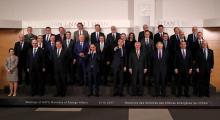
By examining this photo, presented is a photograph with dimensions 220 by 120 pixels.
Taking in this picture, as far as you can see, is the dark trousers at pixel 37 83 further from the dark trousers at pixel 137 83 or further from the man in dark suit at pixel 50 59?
the dark trousers at pixel 137 83

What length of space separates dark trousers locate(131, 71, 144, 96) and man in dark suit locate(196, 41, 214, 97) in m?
1.57

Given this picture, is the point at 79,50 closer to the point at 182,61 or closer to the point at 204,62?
the point at 182,61

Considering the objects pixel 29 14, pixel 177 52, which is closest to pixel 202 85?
pixel 177 52

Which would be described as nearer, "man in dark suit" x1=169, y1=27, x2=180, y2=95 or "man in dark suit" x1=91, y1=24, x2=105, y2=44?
"man in dark suit" x1=169, y1=27, x2=180, y2=95

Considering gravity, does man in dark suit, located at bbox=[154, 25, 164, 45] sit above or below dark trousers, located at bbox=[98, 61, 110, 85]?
above

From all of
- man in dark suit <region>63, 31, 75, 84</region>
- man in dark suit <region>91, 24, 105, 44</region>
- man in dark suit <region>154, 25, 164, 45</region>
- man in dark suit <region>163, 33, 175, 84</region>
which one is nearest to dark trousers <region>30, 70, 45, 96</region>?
man in dark suit <region>63, 31, 75, 84</region>

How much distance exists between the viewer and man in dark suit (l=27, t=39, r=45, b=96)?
375 inches

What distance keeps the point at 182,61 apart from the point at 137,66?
1241 mm

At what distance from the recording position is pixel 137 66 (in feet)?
30.9

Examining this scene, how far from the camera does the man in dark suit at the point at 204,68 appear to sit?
9391mm

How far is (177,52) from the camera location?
31.0ft

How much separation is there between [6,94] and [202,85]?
5.73 metres

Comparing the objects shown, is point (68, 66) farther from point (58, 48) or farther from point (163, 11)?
point (163, 11)

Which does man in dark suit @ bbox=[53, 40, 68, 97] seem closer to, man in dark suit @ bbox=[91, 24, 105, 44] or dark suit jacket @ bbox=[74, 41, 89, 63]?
dark suit jacket @ bbox=[74, 41, 89, 63]
